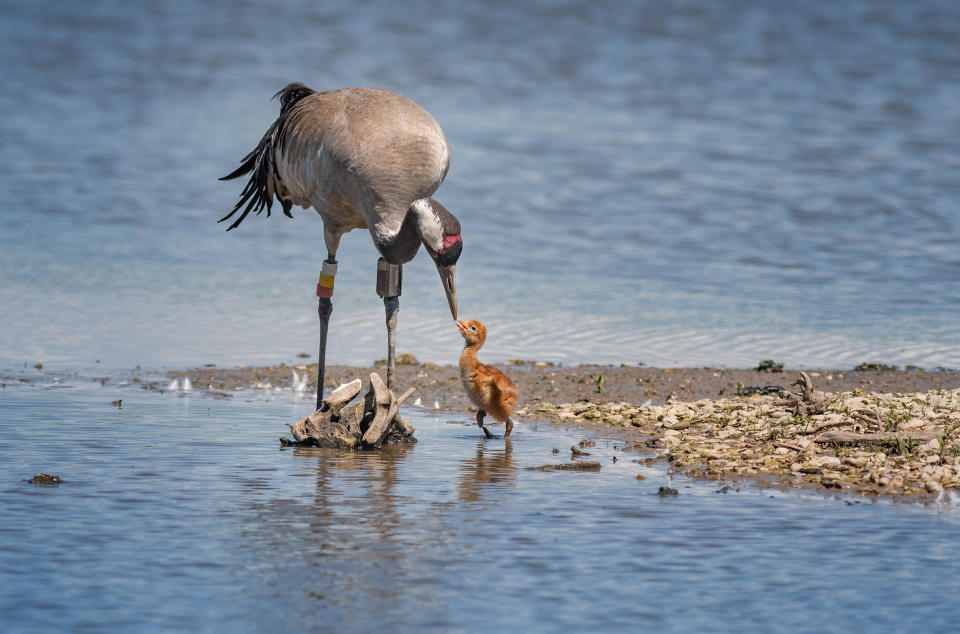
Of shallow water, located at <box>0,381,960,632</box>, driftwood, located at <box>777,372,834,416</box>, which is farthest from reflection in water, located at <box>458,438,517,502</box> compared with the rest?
driftwood, located at <box>777,372,834,416</box>

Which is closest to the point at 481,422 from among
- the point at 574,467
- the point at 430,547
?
the point at 574,467

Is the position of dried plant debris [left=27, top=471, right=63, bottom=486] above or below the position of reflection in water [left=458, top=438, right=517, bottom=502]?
below

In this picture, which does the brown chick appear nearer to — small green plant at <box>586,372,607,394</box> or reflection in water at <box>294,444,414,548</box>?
reflection in water at <box>294,444,414,548</box>

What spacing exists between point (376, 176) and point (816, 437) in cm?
413

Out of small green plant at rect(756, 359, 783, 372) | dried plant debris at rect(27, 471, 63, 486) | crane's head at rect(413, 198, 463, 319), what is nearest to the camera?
dried plant debris at rect(27, 471, 63, 486)

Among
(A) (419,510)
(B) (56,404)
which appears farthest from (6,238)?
(A) (419,510)

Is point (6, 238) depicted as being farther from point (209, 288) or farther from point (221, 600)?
point (221, 600)

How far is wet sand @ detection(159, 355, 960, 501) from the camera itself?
8.30 m

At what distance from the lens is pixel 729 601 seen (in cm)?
554

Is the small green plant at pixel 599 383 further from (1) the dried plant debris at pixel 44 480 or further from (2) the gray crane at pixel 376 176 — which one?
(1) the dried plant debris at pixel 44 480

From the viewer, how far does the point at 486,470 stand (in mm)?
8555

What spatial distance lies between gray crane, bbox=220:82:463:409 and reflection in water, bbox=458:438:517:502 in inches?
46.4

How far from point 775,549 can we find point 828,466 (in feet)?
7.20

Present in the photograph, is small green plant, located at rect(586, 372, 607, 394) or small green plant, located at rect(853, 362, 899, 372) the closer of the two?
small green plant, located at rect(586, 372, 607, 394)
